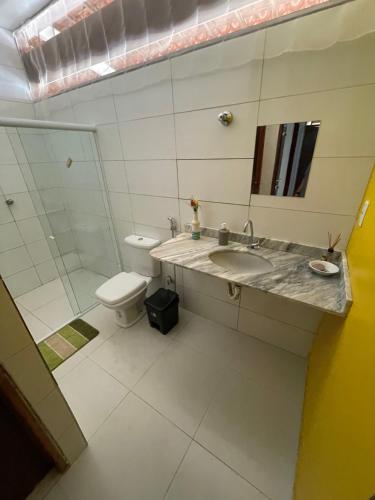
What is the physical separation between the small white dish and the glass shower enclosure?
1.94 metres

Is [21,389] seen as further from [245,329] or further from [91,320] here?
[245,329]

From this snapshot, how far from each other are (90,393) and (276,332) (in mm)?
1422

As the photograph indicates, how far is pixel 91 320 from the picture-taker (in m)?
1.94

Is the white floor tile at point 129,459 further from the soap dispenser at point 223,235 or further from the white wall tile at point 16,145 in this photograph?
the white wall tile at point 16,145

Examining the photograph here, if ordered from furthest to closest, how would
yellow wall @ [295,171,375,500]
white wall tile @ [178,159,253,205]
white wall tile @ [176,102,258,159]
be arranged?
white wall tile @ [178,159,253,205], white wall tile @ [176,102,258,159], yellow wall @ [295,171,375,500]

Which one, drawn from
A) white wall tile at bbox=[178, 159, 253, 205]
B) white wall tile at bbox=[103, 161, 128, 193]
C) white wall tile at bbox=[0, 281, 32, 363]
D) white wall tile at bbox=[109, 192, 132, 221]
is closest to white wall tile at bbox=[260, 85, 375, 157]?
white wall tile at bbox=[178, 159, 253, 205]

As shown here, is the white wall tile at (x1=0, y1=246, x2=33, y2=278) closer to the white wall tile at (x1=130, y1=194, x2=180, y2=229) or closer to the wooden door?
the white wall tile at (x1=130, y1=194, x2=180, y2=229)

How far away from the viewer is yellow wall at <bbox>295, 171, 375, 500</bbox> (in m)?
0.46

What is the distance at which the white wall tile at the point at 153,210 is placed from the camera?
1656mm

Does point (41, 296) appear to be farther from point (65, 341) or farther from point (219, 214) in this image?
point (219, 214)

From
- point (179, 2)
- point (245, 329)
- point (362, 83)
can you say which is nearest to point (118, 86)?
point (179, 2)

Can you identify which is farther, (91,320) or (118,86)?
(91,320)

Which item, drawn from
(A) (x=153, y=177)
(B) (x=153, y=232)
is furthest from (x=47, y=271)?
(A) (x=153, y=177)

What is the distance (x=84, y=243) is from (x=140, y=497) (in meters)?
2.16
